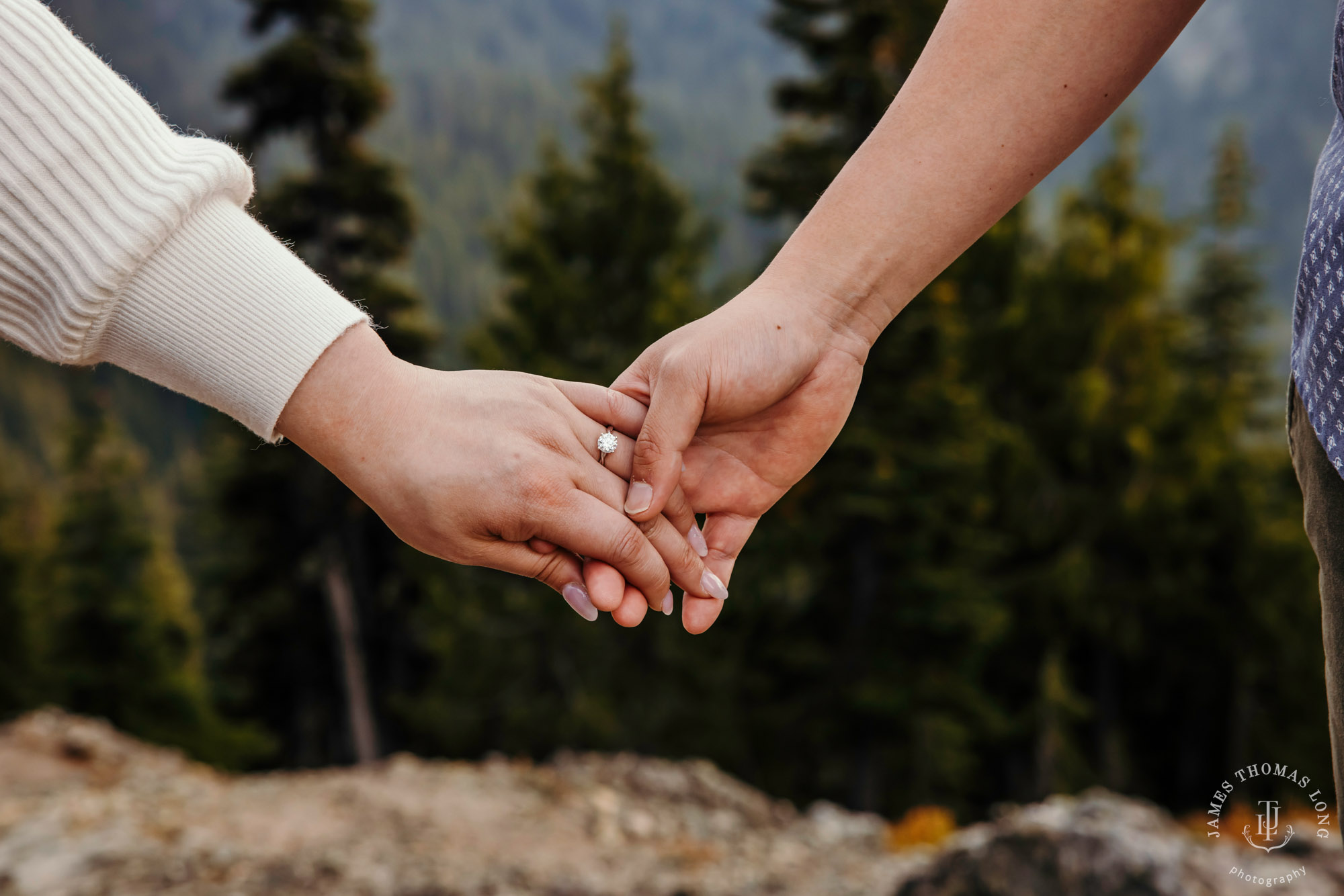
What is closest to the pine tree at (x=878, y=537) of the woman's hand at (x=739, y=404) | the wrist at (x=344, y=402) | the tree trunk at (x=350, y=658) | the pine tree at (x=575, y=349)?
the pine tree at (x=575, y=349)

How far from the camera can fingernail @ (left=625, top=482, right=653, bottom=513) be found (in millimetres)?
2094

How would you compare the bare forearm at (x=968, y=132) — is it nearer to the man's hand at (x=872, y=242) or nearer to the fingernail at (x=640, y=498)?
the man's hand at (x=872, y=242)

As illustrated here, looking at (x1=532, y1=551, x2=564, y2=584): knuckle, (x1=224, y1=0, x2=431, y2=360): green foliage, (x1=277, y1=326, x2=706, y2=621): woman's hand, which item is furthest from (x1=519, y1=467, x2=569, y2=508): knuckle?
(x1=224, y1=0, x2=431, y2=360): green foliage

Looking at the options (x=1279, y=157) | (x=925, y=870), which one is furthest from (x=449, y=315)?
(x=1279, y=157)

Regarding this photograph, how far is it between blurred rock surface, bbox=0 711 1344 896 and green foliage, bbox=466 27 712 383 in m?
8.23

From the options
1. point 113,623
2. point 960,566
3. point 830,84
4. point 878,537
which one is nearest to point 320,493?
point 113,623

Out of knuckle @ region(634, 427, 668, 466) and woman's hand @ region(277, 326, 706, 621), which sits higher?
knuckle @ region(634, 427, 668, 466)

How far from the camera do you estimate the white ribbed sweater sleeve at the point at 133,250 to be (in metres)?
1.44

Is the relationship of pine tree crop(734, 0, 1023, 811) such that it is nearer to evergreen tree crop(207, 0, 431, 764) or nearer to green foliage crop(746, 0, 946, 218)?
green foliage crop(746, 0, 946, 218)

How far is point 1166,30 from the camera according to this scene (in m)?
1.38

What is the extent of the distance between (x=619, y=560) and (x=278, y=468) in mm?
14362

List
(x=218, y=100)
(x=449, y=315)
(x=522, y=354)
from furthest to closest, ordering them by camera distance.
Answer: (x=449, y=315)
(x=522, y=354)
(x=218, y=100)

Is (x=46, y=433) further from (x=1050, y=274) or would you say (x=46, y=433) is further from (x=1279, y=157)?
(x=1279, y=157)

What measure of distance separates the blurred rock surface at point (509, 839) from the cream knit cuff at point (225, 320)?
4.23m
